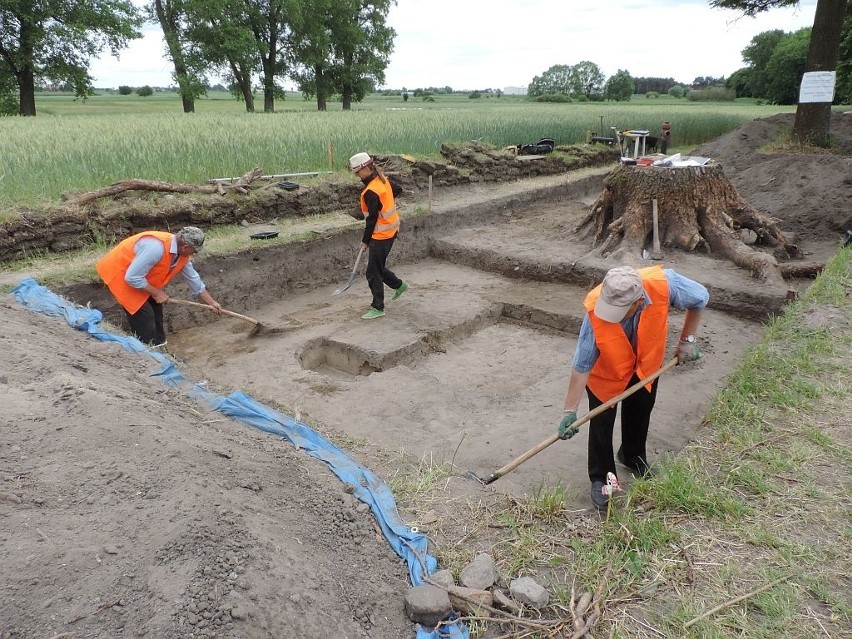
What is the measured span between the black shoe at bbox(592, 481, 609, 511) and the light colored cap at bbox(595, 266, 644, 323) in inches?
42.1

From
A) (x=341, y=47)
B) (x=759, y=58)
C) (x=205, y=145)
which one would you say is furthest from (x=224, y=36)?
(x=759, y=58)

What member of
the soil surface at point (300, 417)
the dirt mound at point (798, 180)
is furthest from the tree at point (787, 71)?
the soil surface at point (300, 417)

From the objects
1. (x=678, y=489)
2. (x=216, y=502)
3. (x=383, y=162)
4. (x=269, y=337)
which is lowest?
(x=269, y=337)

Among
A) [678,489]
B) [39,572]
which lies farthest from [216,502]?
[678,489]

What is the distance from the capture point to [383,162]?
32.0 ft

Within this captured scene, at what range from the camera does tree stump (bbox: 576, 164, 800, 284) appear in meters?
7.01

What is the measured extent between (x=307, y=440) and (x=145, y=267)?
232 cm

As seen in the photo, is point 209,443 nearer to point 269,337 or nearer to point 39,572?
point 39,572

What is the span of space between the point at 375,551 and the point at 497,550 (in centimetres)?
52

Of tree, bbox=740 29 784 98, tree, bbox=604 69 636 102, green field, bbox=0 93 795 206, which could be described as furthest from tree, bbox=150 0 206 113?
tree, bbox=740 29 784 98

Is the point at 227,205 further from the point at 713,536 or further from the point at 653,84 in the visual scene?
the point at 653,84

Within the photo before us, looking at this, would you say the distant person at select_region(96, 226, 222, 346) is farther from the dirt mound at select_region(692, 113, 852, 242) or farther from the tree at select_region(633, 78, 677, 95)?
the tree at select_region(633, 78, 677, 95)

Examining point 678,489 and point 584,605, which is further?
point 678,489

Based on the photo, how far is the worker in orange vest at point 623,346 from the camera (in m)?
2.55
